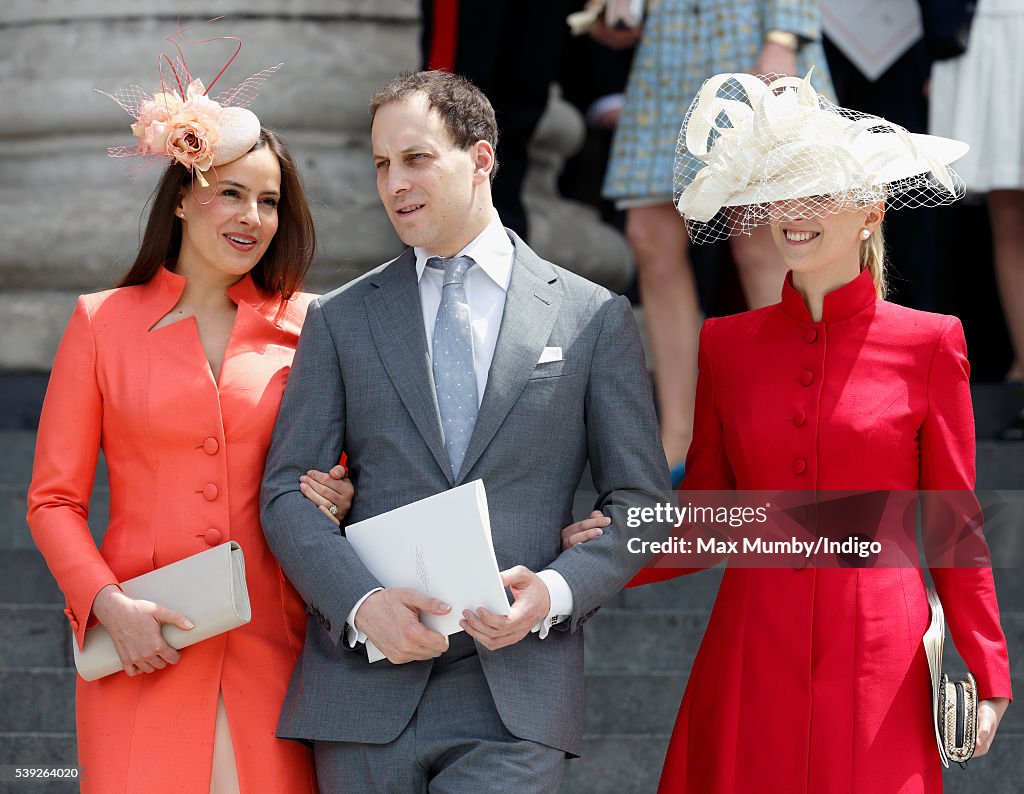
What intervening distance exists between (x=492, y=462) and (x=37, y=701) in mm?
2121

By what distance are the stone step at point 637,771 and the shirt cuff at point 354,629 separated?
4.87 feet

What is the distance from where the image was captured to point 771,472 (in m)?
3.34

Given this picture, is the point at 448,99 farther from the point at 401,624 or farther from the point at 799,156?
the point at 401,624

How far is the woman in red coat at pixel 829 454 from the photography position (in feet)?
10.4

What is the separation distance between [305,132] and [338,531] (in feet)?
12.9

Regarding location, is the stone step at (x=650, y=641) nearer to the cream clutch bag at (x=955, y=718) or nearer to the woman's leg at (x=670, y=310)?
the woman's leg at (x=670, y=310)

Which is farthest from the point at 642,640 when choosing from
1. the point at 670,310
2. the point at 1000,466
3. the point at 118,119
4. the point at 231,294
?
the point at 118,119

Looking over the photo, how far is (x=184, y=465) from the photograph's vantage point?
3465mm

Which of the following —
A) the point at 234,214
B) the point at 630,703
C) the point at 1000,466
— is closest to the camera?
the point at 234,214

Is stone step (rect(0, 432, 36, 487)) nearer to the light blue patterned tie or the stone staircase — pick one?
the stone staircase

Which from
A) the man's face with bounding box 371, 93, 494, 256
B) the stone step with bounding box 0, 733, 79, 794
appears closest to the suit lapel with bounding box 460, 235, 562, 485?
the man's face with bounding box 371, 93, 494, 256

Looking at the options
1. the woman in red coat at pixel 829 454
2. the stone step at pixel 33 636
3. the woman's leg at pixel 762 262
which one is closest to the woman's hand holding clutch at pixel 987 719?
the woman in red coat at pixel 829 454

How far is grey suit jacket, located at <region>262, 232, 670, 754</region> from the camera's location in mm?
3191

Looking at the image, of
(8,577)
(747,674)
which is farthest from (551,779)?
(8,577)
